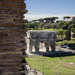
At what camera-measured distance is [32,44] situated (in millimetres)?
24359

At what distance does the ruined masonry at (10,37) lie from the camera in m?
4.02

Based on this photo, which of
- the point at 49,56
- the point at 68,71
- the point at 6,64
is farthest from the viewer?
the point at 49,56

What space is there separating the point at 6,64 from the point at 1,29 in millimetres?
828

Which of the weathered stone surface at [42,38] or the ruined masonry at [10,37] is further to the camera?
the weathered stone surface at [42,38]

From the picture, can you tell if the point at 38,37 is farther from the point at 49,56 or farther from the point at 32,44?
the point at 49,56

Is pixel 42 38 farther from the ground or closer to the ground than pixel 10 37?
closer to the ground

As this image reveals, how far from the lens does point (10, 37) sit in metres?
4.04

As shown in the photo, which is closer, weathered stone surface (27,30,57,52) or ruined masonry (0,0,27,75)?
ruined masonry (0,0,27,75)

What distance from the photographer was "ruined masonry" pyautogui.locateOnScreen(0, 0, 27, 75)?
4016 millimetres

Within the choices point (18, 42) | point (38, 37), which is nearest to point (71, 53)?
point (38, 37)

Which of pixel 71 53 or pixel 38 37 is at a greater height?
pixel 38 37

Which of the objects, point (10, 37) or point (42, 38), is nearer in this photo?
point (10, 37)

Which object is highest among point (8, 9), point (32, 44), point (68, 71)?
point (8, 9)

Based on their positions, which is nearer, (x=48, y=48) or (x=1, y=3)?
(x=1, y=3)
